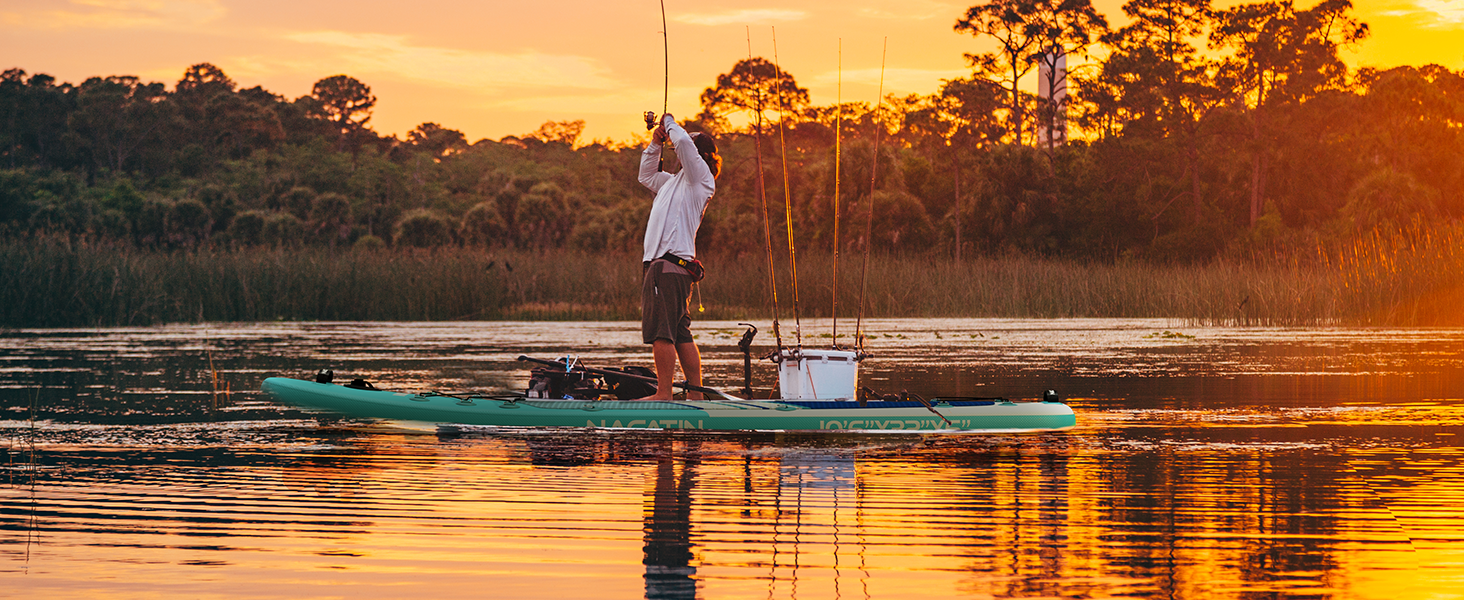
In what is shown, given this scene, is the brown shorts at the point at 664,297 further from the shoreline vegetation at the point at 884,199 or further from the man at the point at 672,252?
the shoreline vegetation at the point at 884,199

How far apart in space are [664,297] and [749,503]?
9.33 ft

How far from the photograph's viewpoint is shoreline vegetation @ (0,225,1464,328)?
22203mm

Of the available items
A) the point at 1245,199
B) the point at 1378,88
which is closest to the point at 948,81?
the point at 1245,199

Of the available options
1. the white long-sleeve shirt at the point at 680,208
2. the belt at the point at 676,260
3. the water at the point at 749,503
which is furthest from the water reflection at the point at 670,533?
the white long-sleeve shirt at the point at 680,208

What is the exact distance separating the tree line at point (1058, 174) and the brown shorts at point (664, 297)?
3145 cm

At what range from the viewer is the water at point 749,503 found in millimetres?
4238

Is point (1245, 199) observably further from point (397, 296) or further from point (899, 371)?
point (899, 371)

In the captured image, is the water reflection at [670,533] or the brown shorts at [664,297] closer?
the water reflection at [670,533]

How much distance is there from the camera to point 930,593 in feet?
13.2

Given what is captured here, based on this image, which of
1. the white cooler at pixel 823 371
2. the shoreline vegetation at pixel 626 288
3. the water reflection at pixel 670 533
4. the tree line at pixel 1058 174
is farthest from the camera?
the tree line at pixel 1058 174

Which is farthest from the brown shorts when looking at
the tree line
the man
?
the tree line

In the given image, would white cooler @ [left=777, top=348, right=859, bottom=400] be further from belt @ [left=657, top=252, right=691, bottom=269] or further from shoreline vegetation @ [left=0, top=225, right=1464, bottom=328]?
shoreline vegetation @ [left=0, top=225, right=1464, bottom=328]

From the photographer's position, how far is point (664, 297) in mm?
8367

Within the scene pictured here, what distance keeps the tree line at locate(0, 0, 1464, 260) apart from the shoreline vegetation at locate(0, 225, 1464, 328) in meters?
12.7
